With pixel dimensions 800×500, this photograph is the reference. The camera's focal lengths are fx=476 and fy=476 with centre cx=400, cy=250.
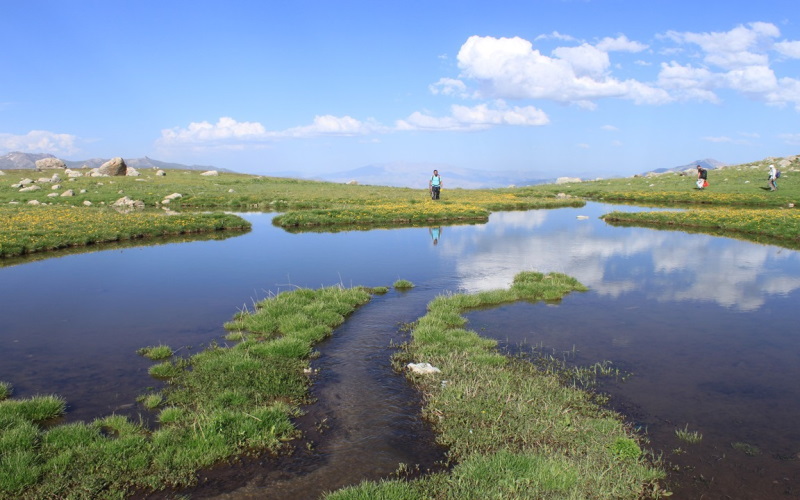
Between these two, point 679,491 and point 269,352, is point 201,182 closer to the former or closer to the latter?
point 269,352

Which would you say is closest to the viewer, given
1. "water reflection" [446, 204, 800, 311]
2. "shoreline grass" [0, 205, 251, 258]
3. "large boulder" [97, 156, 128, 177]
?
"water reflection" [446, 204, 800, 311]

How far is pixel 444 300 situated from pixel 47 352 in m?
12.7

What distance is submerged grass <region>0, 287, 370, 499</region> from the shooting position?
7.95 metres

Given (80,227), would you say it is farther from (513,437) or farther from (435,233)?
(513,437)

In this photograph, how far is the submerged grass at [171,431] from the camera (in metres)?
7.95

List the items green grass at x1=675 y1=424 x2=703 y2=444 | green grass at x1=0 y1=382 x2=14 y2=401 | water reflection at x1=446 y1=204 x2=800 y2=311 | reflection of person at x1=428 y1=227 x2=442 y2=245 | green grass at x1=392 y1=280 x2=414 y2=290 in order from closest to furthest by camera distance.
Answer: green grass at x1=675 y1=424 x2=703 y2=444 < green grass at x1=0 y1=382 x2=14 y2=401 < water reflection at x1=446 y1=204 x2=800 y2=311 < green grass at x1=392 y1=280 x2=414 y2=290 < reflection of person at x1=428 y1=227 x2=442 y2=245

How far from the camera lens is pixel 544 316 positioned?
17266mm

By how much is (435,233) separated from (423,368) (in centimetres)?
2566

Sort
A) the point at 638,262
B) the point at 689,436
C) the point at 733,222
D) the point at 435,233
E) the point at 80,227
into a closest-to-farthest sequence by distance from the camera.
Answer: the point at 689,436
the point at 638,262
the point at 80,227
the point at 435,233
the point at 733,222

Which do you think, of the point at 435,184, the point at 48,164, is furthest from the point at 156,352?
the point at 48,164

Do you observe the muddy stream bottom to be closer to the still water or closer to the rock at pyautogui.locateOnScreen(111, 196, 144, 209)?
the still water

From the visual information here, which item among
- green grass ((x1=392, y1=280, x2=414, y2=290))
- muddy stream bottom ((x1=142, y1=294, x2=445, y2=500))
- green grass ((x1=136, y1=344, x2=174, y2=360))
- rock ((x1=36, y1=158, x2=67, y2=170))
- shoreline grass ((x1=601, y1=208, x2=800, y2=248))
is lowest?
muddy stream bottom ((x1=142, y1=294, x2=445, y2=500))

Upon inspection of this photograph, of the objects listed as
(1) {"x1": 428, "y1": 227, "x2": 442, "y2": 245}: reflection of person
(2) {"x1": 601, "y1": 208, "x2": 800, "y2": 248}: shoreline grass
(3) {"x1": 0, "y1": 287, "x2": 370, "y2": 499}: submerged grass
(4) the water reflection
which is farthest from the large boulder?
(3) {"x1": 0, "y1": 287, "x2": 370, "y2": 499}: submerged grass

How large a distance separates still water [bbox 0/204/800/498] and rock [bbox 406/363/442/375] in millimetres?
661
